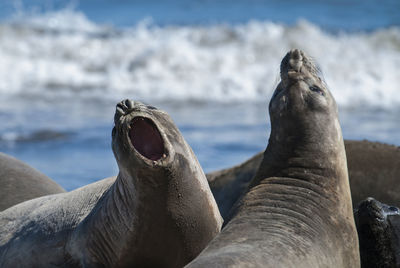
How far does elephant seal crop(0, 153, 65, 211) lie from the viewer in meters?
5.30

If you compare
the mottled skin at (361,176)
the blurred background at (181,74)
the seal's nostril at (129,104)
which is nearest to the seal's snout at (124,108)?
the seal's nostril at (129,104)

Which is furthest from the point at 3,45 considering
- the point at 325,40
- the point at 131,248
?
the point at 131,248

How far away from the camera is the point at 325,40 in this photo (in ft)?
59.6

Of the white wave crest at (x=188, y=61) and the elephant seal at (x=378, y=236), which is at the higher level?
the white wave crest at (x=188, y=61)

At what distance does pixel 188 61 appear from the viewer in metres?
15.6

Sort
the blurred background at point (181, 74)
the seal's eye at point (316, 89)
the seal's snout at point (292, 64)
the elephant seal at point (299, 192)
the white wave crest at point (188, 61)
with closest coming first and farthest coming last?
the elephant seal at point (299, 192) → the seal's eye at point (316, 89) → the seal's snout at point (292, 64) → the blurred background at point (181, 74) → the white wave crest at point (188, 61)

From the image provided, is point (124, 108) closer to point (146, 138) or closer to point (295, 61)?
point (146, 138)

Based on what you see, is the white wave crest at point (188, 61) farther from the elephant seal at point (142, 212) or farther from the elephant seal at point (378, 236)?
the elephant seal at point (142, 212)

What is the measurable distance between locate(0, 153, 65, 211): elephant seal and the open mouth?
203 centimetres

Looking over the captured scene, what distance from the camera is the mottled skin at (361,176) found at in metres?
4.91

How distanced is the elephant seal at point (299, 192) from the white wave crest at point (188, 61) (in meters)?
9.58

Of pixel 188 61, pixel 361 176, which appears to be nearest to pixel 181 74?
pixel 188 61

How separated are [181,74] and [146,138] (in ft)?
37.5

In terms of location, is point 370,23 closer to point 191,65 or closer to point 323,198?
point 191,65
